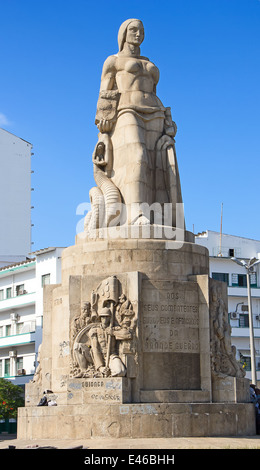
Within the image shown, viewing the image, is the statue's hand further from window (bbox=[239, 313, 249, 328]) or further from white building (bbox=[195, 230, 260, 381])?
window (bbox=[239, 313, 249, 328])

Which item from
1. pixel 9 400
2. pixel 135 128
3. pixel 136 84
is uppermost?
pixel 136 84

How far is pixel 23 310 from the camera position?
57250 millimetres

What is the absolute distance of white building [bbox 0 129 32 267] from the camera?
2616 inches

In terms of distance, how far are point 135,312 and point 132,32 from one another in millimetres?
8619

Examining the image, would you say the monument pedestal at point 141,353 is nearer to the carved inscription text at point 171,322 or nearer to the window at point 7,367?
the carved inscription text at point 171,322

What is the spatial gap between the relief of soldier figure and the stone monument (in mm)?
25

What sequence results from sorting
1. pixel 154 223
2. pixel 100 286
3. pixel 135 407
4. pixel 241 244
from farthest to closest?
1. pixel 241 244
2. pixel 154 223
3. pixel 100 286
4. pixel 135 407

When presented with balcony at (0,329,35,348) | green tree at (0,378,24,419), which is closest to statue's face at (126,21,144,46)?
green tree at (0,378,24,419)

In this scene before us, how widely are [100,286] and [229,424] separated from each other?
462 cm

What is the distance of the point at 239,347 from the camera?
179ft

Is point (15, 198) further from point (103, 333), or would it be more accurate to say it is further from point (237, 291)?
point (103, 333)

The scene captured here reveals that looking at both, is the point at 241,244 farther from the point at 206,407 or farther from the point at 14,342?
the point at 206,407

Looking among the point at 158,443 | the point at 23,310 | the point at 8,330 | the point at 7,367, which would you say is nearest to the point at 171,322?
the point at 158,443
